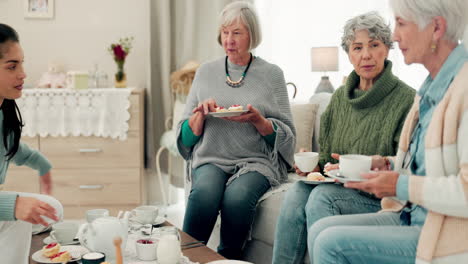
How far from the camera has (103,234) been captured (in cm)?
149

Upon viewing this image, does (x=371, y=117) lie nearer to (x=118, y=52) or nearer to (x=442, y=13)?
(x=442, y=13)

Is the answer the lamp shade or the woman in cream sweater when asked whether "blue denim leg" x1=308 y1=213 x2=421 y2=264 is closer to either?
the woman in cream sweater

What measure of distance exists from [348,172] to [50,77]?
294cm

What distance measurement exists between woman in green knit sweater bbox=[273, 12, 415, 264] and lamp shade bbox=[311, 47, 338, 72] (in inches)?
65.9

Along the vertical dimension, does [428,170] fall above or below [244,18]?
below

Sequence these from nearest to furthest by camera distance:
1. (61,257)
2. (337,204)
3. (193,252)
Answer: (61,257) → (193,252) → (337,204)

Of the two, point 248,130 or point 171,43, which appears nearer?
point 248,130

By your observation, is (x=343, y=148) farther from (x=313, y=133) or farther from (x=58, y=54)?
(x=58, y=54)

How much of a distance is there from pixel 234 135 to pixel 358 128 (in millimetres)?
654

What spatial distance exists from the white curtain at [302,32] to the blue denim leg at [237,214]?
83.0 inches

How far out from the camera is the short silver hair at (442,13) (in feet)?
4.41

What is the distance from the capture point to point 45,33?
13.3ft

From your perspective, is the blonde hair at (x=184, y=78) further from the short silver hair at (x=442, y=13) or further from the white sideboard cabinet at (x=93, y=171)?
the short silver hair at (x=442, y=13)

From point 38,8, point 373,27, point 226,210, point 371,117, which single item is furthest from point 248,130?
point 38,8
